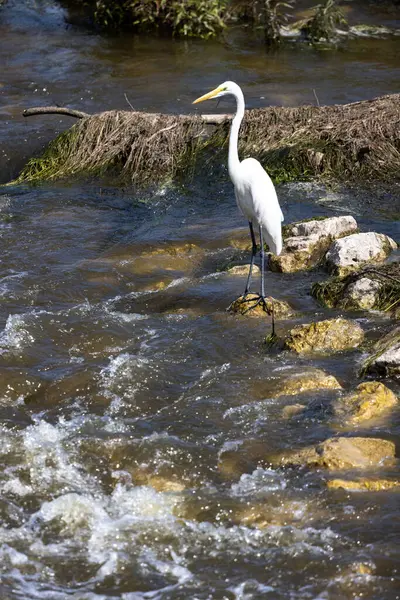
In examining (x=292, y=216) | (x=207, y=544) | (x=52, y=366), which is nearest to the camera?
(x=207, y=544)

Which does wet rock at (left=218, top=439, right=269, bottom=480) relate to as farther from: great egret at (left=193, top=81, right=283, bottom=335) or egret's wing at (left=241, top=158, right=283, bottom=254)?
egret's wing at (left=241, top=158, right=283, bottom=254)

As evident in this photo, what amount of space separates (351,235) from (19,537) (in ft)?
12.9

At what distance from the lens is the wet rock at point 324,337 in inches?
228

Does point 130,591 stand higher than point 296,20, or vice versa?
point 296,20

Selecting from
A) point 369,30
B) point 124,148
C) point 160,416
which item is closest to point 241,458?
point 160,416

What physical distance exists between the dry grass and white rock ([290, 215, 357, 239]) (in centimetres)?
145

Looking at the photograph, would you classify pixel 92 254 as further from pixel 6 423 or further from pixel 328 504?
pixel 328 504

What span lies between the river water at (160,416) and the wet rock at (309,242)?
0.19 m

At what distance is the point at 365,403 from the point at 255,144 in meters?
4.91

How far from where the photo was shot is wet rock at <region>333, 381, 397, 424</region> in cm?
496

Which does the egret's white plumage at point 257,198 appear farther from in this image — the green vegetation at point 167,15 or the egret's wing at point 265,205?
the green vegetation at point 167,15

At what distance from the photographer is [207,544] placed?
4.16m

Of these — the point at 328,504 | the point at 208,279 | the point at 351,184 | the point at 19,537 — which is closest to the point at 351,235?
the point at 208,279

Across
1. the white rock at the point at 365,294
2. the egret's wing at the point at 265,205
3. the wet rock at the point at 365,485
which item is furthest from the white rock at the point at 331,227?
the wet rock at the point at 365,485
